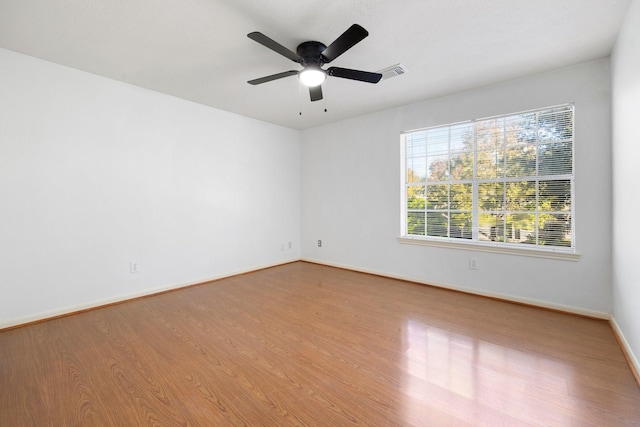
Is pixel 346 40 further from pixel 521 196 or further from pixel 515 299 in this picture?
pixel 515 299

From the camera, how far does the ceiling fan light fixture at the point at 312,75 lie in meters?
2.33

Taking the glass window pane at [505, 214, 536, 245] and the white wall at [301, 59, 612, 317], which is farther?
the glass window pane at [505, 214, 536, 245]

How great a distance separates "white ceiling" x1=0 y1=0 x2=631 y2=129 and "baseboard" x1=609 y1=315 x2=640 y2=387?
250 centimetres

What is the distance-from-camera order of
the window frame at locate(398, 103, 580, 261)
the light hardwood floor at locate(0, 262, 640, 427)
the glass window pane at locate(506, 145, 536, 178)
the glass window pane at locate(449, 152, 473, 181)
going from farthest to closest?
the glass window pane at locate(449, 152, 473, 181) → the glass window pane at locate(506, 145, 536, 178) → the window frame at locate(398, 103, 580, 261) → the light hardwood floor at locate(0, 262, 640, 427)

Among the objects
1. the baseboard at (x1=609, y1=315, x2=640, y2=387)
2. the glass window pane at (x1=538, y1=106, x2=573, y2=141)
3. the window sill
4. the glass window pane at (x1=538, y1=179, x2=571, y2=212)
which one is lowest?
the baseboard at (x1=609, y1=315, x2=640, y2=387)

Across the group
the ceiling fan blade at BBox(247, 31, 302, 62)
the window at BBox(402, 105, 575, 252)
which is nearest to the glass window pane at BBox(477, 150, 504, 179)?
the window at BBox(402, 105, 575, 252)

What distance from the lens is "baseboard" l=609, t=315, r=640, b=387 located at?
1818 mm

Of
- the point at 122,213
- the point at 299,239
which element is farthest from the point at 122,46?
the point at 299,239

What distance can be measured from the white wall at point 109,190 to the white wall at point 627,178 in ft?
14.1

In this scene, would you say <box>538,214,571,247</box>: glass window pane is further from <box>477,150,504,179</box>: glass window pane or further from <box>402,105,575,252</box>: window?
<box>477,150,504,179</box>: glass window pane

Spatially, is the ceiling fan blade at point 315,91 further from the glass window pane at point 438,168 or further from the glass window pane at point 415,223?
the glass window pane at point 415,223

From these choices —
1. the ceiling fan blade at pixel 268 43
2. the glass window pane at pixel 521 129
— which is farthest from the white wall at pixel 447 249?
the ceiling fan blade at pixel 268 43

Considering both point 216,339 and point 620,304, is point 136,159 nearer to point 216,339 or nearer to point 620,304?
point 216,339

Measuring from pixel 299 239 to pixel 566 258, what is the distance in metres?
4.00
